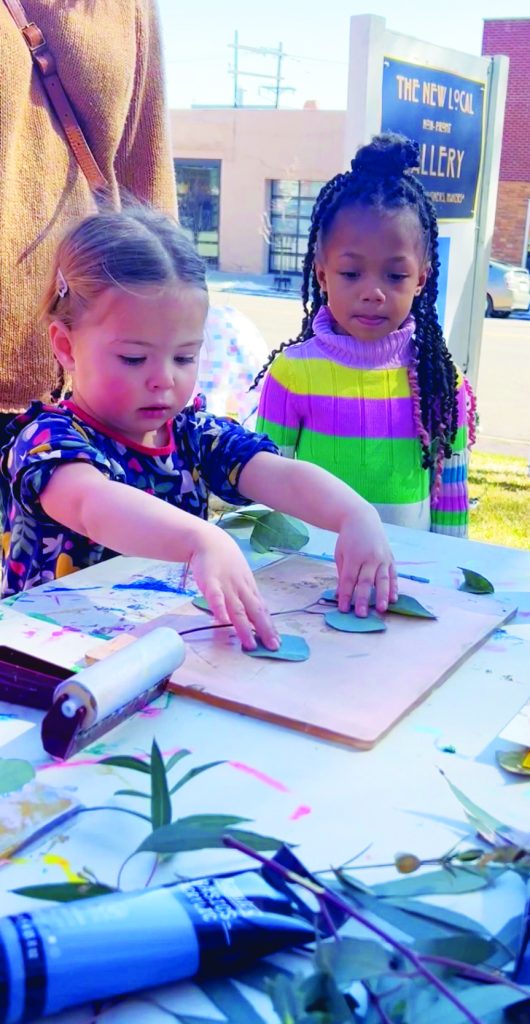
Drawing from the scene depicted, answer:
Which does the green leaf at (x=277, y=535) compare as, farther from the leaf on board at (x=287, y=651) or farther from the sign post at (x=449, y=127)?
the sign post at (x=449, y=127)

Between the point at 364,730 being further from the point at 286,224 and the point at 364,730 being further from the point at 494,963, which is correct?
the point at 286,224

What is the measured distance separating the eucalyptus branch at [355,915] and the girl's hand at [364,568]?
474mm

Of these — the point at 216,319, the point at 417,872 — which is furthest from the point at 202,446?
the point at 216,319

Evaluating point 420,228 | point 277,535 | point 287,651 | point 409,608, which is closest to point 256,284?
point 420,228

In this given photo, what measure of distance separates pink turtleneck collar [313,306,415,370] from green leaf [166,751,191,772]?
52.3 inches

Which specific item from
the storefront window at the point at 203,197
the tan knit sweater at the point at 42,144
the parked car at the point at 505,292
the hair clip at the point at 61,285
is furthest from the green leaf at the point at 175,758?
the storefront window at the point at 203,197

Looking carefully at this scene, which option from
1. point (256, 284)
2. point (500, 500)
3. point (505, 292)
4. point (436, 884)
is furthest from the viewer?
point (256, 284)

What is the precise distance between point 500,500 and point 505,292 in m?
11.1

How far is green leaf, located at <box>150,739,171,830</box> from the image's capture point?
692mm

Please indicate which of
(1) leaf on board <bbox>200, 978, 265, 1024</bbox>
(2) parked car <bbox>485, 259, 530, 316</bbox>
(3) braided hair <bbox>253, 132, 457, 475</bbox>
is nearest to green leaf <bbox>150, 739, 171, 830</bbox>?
(1) leaf on board <bbox>200, 978, 265, 1024</bbox>

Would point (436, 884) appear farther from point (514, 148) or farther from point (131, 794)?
point (514, 148)

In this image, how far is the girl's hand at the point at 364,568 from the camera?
3.67 ft

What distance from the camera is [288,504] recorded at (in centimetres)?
142

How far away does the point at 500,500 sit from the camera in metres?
4.50
